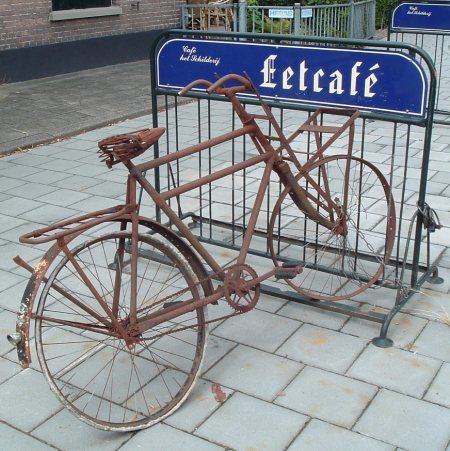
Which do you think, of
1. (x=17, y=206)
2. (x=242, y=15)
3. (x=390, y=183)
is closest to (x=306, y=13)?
(x=242, y=15)

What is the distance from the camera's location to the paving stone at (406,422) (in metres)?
2.90

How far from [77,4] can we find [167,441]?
9.58 metres

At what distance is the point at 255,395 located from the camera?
10.6 feet

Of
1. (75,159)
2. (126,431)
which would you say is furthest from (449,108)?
(126,431)

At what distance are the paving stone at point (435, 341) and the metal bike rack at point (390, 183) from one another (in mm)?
169

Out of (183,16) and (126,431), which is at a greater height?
(183,16)

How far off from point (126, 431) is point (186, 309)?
0.57 metres

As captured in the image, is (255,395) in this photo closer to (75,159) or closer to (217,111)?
(75,159)

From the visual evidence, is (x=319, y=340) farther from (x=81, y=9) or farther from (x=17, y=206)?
(x=81, y=9)

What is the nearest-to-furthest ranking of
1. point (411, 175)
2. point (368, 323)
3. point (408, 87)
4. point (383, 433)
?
point (383, 433) < point (408, 87) < point (368, 323) < point (411, 175)

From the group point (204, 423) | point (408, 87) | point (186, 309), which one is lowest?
point (204, 423)

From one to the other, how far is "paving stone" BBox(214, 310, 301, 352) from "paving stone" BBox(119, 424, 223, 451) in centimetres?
79

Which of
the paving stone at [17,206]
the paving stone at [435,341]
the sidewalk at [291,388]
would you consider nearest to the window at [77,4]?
the paving stone at [17,206]

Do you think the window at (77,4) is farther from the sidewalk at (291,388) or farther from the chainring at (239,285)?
the chainring at (239,285)
